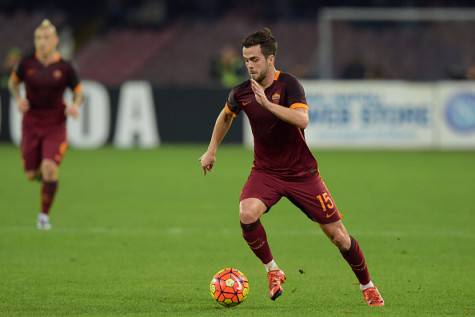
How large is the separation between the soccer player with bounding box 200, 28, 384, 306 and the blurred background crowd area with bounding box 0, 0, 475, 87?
1736 centimetres

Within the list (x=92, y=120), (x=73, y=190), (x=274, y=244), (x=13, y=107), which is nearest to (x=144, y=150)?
(x=92, y=120)

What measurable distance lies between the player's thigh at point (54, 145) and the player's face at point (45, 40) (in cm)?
93

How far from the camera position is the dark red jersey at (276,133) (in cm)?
802

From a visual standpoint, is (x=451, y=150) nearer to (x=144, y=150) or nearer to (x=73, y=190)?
(x=144, y=150)

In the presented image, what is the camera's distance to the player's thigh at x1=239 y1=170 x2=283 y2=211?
8.12m

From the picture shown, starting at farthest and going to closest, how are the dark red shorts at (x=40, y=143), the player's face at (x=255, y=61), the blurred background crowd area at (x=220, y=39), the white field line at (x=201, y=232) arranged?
1. the blurred background crowd area at (x=220, y=39)
2. the dark red shorts at (x=40, y=143)
3. the white field line at (x=201, y=232)
4. the player's face at (x=255, y=61)

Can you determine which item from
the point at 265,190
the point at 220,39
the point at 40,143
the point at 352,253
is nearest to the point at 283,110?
the point at 265,190

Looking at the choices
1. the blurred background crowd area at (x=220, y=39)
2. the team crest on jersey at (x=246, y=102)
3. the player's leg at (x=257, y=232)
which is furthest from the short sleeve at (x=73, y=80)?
the blurred background crowd area at (x=220, y=39)

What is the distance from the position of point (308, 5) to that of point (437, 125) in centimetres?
863

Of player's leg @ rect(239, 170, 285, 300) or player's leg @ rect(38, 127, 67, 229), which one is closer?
player's leg @ rect(239, 170, 285, 300)

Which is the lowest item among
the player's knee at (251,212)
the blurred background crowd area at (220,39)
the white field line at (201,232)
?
the blurred background crowd area at (220,39)

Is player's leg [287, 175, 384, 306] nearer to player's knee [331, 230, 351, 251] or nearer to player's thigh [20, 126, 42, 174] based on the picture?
player's knee [331, 230, 351, 251]

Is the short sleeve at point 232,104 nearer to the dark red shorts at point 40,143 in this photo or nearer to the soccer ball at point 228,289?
the soccer ball at point 228,289

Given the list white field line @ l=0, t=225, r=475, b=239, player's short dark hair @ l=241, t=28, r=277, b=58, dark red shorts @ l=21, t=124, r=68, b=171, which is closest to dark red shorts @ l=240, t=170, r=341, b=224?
player's short dark hair @ l=241, t=28, r=277, b=58
